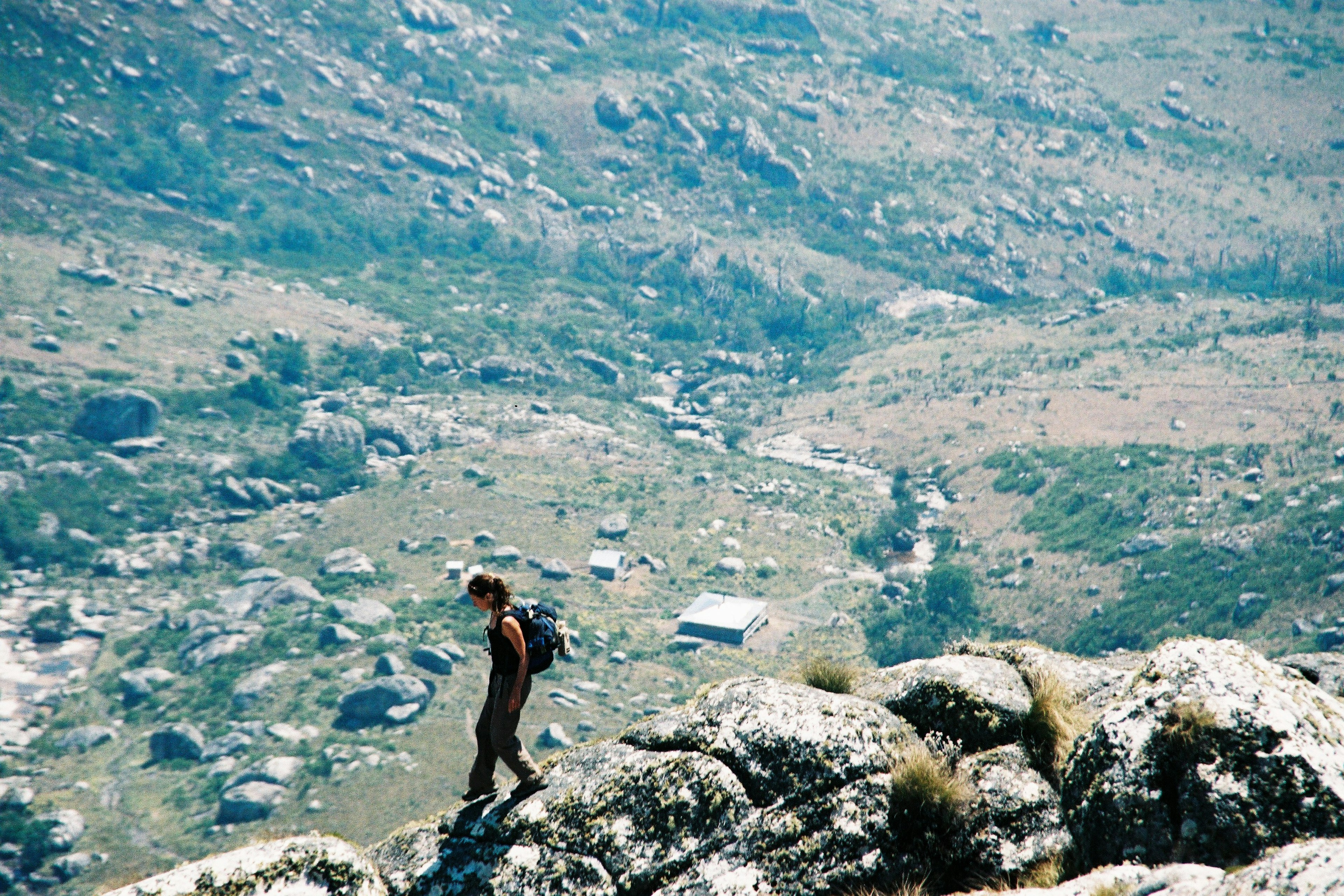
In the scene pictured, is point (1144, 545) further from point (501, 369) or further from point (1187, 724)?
point (1187, 724)

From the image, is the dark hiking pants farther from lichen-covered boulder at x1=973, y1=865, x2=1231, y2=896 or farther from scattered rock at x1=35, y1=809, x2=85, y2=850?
scattered rock at x1=35, y1=809, x2=85, y2=850

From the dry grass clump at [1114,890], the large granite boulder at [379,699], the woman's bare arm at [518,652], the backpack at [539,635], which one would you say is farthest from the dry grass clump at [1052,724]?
the large granite boulder at [379,699]

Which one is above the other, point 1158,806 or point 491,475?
point 1158,806

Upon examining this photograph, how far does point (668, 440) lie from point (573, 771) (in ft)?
529

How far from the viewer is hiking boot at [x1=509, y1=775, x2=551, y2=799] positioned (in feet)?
30.2

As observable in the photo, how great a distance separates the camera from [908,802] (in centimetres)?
840

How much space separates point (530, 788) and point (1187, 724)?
5.81 metres

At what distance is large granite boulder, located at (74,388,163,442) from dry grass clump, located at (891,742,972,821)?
151 meters

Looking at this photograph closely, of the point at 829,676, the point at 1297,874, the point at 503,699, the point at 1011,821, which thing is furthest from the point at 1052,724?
the point at 503,699

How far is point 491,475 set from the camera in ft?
458

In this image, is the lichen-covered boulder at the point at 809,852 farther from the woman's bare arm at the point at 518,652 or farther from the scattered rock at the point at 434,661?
the scattered rock at the point at 434,661

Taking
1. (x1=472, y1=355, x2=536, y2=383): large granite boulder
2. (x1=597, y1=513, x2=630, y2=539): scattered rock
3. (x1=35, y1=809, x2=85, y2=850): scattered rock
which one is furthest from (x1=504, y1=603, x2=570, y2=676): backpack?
(x1=472, y1=355, x2=536, y2=383): large granite boulder

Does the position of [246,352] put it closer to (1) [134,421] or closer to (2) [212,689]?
(1) [134,421]

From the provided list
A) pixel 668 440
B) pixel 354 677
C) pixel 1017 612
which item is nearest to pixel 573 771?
pixel 354 677
